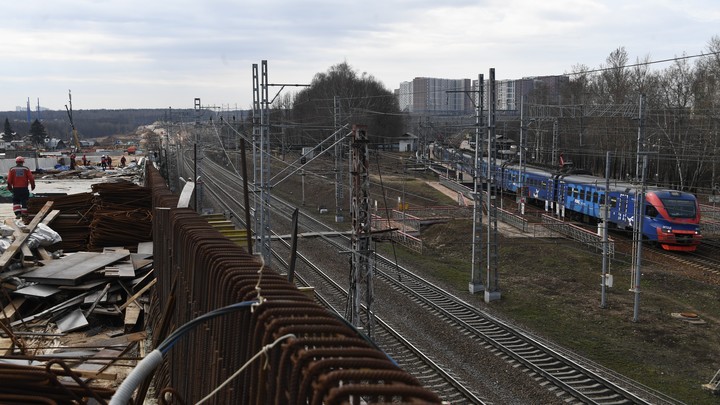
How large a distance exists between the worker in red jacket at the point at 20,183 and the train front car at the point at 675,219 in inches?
780

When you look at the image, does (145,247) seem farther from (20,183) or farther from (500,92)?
(500,92)

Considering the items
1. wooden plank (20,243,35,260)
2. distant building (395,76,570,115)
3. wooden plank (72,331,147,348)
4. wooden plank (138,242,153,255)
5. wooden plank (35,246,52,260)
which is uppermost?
distant building (395,76,570,115)

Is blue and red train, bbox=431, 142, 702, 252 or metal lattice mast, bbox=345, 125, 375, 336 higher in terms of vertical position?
metal lattice mast, bbox=345, 125, 375, 336

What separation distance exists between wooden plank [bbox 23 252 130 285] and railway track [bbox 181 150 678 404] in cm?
485

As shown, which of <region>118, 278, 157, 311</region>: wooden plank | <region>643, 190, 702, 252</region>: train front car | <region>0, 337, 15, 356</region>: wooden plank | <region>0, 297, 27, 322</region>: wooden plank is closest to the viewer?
<region>0, 337, 15, 356</region>: wooden plank

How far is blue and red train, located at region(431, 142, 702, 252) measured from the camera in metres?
23.5

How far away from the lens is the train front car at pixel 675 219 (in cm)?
2352

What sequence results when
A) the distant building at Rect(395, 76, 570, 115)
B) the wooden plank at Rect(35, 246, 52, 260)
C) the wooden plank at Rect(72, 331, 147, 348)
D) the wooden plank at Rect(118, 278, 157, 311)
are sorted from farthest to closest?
the distant building at Rect(395, 76, 570, 115) < the wooden plank at Rect(35, 246, 52, 260) < the wooden plank at Rect(118, 278, 157, 311) < the wooden plank at Rect(72, 331, 147, 348)

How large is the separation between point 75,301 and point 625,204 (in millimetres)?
21143

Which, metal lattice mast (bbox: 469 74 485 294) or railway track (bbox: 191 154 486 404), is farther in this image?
metal lattice mast (bbox: 469 74 485 294)

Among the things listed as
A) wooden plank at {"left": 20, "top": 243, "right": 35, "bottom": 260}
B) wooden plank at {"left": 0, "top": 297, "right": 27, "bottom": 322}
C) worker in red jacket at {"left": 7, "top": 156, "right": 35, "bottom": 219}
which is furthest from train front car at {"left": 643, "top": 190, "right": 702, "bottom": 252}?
wooden plank at {"left": 0, "top": 297, "right": 27, "bottom": 322}

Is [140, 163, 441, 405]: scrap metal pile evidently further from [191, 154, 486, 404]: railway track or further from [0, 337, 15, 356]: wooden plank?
[0, 337, 15, 356]: wooden plank

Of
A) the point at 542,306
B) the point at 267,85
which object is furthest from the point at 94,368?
the point at 542,306

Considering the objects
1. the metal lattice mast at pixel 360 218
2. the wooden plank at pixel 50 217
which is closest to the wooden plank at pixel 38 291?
the wooden plank at pixel 50 217
